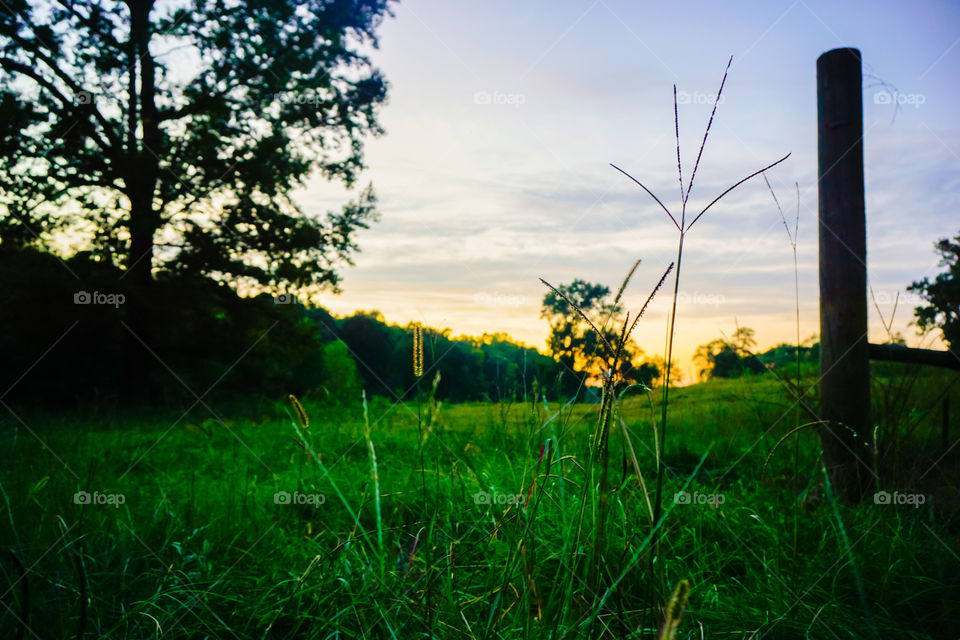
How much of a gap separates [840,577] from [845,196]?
2306 mm

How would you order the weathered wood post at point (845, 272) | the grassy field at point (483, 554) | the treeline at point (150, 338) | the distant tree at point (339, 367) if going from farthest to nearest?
the distant tree at point (339, 367), the treeline at point (150, 338), the weathered wood post at point (845, 272), the grassy field at point (483, 554)

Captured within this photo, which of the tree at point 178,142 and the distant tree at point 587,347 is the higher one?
the tree at point 178,142

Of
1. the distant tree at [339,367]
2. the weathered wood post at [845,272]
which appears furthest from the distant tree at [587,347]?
the distant tree at [339,367]

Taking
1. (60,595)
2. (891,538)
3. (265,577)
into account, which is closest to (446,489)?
(265,577)

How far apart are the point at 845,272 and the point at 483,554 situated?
2.75 m

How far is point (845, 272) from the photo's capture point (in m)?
3.39

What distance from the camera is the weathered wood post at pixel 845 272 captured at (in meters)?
3.38

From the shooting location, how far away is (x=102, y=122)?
12273 millimetres

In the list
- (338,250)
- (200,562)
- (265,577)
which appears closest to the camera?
(265,577)

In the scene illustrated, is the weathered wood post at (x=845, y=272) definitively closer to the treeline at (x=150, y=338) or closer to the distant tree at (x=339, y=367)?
the treeline at (x=150, y=338)

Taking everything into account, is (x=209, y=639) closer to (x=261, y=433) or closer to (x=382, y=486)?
(x=382, y=486)

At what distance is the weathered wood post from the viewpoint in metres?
3.38

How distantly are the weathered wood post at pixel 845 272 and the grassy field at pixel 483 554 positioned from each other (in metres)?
0.25

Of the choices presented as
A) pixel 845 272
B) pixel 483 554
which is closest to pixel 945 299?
pixel 845 272
